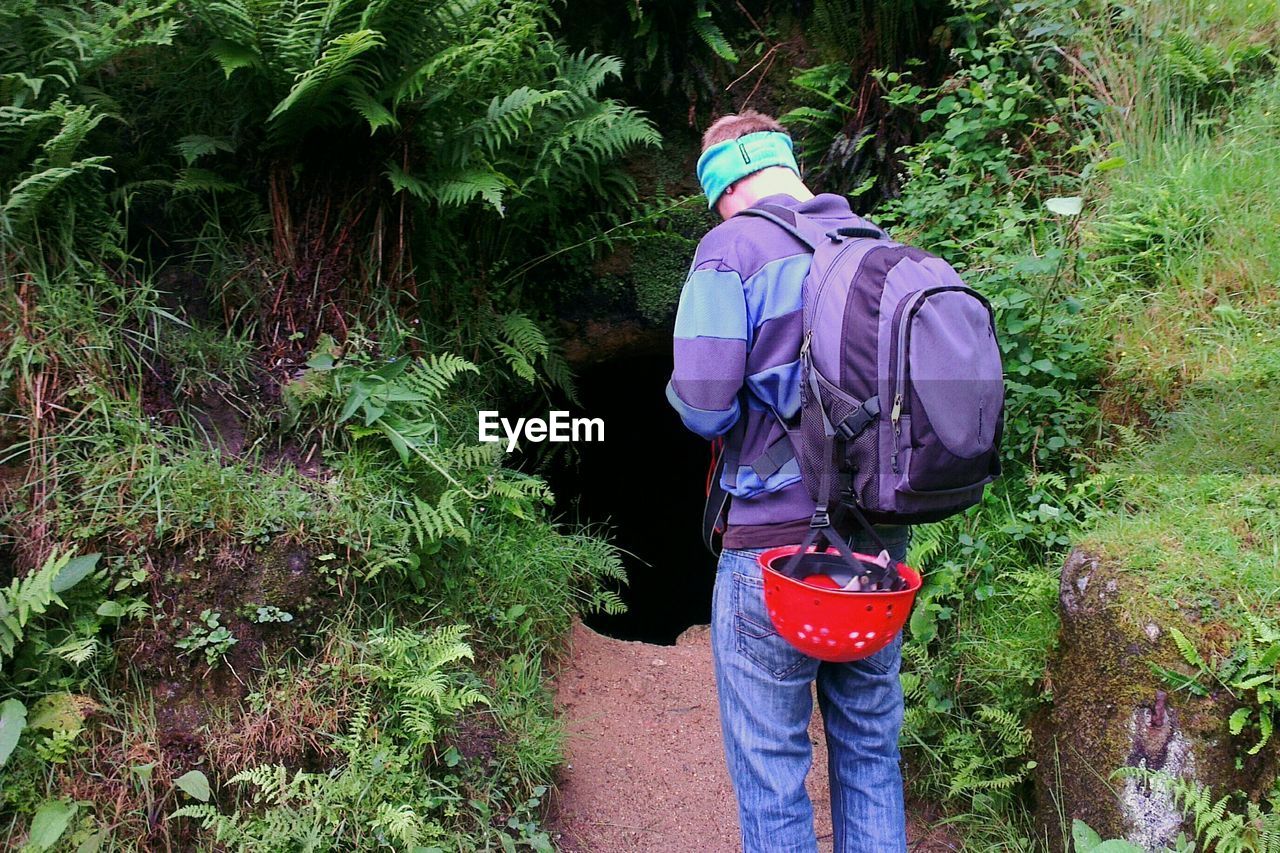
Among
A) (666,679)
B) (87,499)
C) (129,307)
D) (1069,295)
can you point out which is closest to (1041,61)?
(1069,295)

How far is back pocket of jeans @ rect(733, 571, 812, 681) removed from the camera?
2.45 meters

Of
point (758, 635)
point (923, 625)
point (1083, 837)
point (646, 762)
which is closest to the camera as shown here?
point (758, 635)

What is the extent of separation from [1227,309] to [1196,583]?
57.9 inches

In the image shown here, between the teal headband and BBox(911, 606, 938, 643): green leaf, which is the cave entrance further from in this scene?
the teal headband

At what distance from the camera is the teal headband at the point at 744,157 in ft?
8.64

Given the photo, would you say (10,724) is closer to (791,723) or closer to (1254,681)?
(791,723)

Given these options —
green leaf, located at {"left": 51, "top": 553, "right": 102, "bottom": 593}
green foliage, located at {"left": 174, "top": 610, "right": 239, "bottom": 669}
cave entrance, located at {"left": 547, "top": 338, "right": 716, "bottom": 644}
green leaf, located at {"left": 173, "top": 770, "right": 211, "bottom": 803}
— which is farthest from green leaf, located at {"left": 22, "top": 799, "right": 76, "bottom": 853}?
cave entrance, located at {"left": 547, "top": 338, "right": 716, "bottom": 644}

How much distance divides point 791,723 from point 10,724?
265cm

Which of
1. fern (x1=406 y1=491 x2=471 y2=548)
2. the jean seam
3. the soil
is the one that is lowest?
the soil

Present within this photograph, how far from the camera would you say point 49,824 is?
2.98m

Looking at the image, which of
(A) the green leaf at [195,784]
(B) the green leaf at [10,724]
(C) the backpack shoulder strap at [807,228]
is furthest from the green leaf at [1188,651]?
(B) the green leaf at [10,724]

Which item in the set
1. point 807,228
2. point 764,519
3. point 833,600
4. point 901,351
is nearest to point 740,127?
point 807,228

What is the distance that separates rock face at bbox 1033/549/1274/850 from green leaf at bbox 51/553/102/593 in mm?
3521

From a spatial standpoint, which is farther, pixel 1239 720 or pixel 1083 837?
pixel 1083 837
